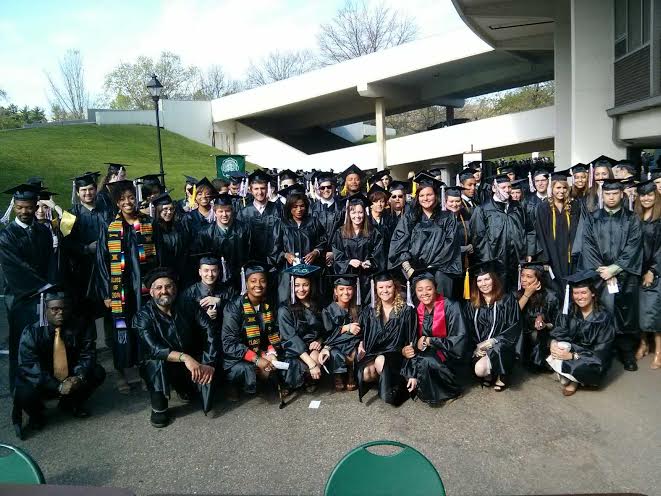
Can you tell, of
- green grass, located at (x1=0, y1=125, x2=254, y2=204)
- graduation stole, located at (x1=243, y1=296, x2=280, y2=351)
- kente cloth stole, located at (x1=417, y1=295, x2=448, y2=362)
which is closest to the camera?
kente cloth stole, located at (x1=417, y1=295, x2=448, y2=362)

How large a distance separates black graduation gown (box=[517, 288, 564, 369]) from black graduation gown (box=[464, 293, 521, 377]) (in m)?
0.18

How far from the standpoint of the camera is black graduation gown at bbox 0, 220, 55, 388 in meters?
4.68

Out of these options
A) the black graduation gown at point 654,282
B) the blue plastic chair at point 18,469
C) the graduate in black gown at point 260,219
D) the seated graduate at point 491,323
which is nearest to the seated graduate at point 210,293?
the graduate in black gown at point 260,219

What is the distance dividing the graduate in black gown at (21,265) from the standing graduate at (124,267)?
566 millimetres

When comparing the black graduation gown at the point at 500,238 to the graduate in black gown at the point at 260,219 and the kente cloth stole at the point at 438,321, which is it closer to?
the kente cloth stole at the point at 438,321

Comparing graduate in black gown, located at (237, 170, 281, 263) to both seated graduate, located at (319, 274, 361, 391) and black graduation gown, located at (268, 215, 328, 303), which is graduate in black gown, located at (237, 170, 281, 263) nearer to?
black graduation gown, located at (268, 215, 328, 303)

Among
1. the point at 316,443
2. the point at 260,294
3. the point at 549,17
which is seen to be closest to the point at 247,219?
the point at 260,294

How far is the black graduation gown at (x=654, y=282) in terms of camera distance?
487 cm

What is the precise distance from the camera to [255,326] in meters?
4.79

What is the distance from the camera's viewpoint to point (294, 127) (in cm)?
3306

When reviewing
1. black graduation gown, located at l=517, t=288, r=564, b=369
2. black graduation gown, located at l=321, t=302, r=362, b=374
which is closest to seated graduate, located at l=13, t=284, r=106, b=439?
black graduation gown, located at l=321, t=302, r=362, b=374

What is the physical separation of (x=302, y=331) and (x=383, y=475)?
2.82m

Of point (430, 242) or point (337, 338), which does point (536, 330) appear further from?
point (337, 338)

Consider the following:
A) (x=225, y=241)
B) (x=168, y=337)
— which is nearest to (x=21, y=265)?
(x=168, y=337)
